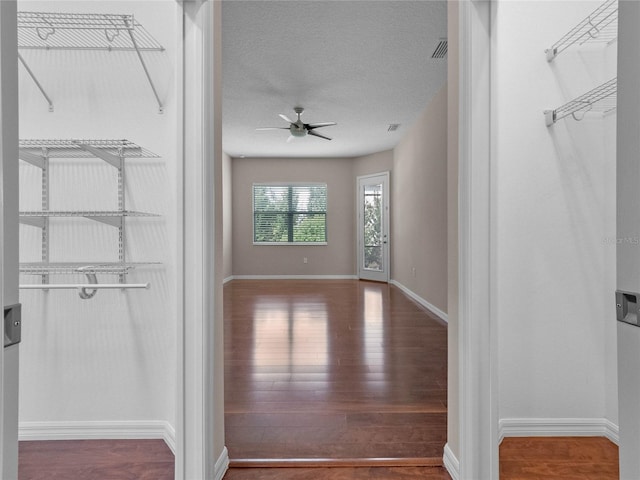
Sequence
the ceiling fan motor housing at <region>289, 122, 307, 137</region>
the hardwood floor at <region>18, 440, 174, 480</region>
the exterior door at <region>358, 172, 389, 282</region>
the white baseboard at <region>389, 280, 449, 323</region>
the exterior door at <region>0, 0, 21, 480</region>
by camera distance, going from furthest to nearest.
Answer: the exterior door at <region>358, 172, 389, 282</region> < the ceiling fan motor housing at <region>289, 122, 307, 137</region> < the white baseboard at <region>389, 280, 449, 323</region> < the hardwood floor at <region>18, 440, 174, 480</region> < the exterior door at <region>0, 0, 21, 480</region>

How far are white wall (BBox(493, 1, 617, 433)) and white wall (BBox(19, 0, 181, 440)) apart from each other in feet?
5.46

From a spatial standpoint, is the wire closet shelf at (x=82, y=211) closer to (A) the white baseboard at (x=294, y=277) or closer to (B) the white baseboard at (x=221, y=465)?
(B) the white baseboard at (x=221, y=465)

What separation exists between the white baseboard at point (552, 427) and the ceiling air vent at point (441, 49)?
9.57 ft

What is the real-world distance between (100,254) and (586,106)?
7.97ft

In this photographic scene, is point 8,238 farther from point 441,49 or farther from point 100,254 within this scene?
point 441,49

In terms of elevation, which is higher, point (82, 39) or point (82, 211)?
point (82, 39)

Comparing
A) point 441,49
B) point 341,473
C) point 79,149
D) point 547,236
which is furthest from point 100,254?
point 441,49

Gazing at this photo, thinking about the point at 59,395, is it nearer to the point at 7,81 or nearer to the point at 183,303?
the point at 183,303

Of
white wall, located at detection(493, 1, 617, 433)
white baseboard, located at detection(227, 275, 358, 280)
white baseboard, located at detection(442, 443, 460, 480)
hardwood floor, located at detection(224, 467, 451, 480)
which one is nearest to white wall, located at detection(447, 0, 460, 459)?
white baseboard, located at detection(442, 443, 460, 480)

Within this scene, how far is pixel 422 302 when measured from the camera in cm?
526

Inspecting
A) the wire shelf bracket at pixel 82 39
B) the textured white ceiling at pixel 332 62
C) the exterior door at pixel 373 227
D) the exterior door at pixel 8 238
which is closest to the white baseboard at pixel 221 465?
the exterior door at pixel 8 238

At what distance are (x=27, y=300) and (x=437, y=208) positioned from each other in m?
4.06

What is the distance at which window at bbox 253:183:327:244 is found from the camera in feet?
27.4

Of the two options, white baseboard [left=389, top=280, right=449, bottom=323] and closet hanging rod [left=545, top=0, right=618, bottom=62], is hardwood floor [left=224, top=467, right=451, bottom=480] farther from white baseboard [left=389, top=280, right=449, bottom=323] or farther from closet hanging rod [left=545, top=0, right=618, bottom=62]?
white baseboard [left=389, top=280, right=449, bottom=323]
